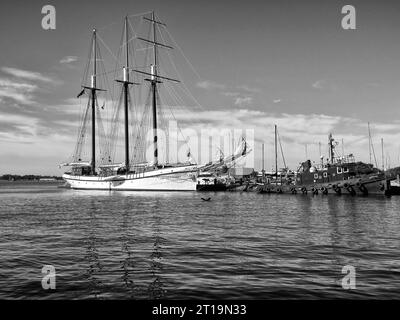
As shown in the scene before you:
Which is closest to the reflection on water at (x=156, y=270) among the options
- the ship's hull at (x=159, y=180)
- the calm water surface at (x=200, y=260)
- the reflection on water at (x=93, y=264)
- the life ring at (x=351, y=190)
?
the calm water surface at (x=200, y=260)

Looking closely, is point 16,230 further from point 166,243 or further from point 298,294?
point 298,294

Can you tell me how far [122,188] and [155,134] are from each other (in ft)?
63.9

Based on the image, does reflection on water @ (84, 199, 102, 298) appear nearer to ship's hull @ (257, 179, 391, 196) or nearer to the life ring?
the life ring

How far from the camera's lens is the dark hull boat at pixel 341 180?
65450 millimetres

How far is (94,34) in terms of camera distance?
10150cm

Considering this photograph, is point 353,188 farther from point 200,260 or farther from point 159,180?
point 200,260

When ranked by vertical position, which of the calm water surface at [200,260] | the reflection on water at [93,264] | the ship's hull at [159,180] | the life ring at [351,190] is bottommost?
the calm water surface at [200,260]

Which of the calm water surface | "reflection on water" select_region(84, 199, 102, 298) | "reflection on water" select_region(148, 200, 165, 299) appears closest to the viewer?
"reflection on water" select_region(148, 200, 165, 299)

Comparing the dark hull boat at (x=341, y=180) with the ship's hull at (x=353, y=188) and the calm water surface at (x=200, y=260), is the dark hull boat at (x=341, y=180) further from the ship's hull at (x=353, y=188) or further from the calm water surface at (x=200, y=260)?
the calm water surface at (x=200, y=260)

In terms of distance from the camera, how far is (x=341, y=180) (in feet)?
233

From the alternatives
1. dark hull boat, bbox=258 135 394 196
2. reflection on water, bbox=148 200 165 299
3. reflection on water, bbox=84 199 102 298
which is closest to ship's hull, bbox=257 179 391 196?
dark hull boat, bbox=258 135 394 196

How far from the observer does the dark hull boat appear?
215 ft

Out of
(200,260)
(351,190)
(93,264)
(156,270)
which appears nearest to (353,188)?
(351,190)
